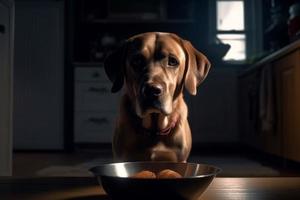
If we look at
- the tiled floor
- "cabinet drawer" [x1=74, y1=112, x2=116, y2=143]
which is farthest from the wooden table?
"cabinet drawer" [x1=74, y1=112, x2=116, y2=143]

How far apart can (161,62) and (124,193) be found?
88 centimetres

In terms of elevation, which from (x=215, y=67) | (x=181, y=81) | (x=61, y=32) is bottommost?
(x=181, y=81)

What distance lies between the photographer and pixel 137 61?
53.6 inches

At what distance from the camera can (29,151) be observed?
4508mm

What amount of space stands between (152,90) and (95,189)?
630 mm

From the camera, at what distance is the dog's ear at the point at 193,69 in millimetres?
1384

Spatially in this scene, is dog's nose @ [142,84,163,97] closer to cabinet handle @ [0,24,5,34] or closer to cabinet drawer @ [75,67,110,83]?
cabinet handle @ [0,24,5,34]

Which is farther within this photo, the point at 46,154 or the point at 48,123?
the point at 48,123

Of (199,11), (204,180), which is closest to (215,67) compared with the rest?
(199,11)

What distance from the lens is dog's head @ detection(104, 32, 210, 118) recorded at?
4.11ft

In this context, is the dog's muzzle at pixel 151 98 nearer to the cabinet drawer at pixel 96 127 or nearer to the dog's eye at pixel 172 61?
the dog's eye at pixel 172 61

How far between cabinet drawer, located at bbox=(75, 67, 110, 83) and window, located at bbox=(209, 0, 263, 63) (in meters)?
1.45

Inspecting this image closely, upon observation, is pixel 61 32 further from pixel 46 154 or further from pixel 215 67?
pixel 215 67

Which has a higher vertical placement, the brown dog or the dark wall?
the dark wall
